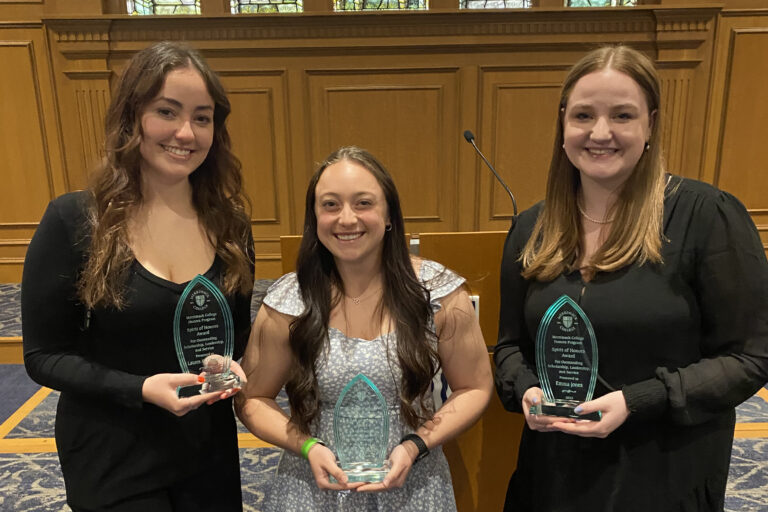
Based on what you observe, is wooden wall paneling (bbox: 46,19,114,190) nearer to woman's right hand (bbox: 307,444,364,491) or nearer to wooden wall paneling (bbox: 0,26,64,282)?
wooden wall paneling (bbox: 0,26,64,282)

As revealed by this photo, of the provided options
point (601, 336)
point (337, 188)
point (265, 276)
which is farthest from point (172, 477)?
point (265, 276)

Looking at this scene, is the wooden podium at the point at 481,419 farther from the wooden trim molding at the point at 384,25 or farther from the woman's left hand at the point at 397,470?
the wooden trim molding at the point at 384,25

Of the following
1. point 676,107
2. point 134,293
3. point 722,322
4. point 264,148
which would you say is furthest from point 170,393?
point 676,107

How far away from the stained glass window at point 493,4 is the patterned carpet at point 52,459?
11.0 feet

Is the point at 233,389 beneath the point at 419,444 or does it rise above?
above

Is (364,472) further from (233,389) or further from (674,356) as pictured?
(674,356)

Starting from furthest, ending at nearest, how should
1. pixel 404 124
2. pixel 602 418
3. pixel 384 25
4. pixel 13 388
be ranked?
pixel 404 124 < pixel 384 25 < pixel 13 388 < pixel 602 418

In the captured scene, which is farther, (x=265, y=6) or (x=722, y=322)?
(x=265, y=6)

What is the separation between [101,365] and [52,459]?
1.72m

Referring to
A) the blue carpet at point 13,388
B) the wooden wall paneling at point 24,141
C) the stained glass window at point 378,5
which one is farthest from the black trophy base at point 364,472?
the wooden wall paneling at point 24,141

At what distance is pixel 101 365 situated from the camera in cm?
114

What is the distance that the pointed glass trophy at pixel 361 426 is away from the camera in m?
1.15

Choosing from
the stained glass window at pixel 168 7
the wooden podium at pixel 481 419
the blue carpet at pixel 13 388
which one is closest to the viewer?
the wooden podium at pixel 481 419

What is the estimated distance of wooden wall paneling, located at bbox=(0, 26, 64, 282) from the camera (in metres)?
4.21
